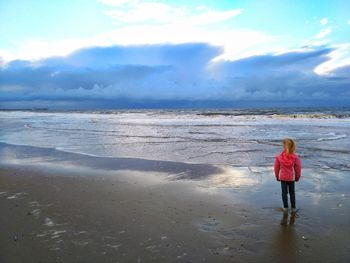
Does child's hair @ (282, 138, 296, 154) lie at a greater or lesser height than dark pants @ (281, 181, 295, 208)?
greater

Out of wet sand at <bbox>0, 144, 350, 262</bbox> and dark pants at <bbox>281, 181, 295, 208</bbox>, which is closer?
wet sand at <bbox>0, 144, 350, 262</bbox>

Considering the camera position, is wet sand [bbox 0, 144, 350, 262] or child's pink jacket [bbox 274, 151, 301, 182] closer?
wet sand [bbox 0, 144, 350, 262]

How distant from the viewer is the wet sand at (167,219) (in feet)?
17.6

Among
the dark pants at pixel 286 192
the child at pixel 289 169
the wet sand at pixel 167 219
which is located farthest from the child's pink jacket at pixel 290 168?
the wet sand at pixel 167 219

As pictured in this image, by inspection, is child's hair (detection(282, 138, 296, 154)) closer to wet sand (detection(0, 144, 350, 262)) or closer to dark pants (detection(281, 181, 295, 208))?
dark pants (detection(281, 181, 295, 208))

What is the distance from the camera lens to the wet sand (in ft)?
17.6

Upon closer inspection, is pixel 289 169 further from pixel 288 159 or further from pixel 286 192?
pixel 286 192

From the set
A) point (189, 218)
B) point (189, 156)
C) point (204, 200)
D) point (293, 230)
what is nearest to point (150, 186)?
point (204, 200)

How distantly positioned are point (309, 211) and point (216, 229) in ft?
7.74

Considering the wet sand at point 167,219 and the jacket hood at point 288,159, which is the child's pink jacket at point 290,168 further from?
the wet sand at point 167,219

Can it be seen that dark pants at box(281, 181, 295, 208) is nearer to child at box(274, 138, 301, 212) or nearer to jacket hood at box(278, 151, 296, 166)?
child at box(274, 138, 301, 212)

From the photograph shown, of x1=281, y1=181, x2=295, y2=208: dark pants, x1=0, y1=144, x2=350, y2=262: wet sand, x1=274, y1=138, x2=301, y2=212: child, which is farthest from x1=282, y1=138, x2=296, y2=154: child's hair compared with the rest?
x1=0, y1=144, x2=350, y2=262: wet sand

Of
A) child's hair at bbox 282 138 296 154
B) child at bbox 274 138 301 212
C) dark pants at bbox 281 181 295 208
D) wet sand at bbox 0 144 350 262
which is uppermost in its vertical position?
child's hair at bbox 282 138 296 154

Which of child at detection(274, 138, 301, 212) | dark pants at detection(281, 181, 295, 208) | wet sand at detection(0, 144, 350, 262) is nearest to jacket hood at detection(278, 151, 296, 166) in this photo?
child at detection(274, 138, 301, 212)
